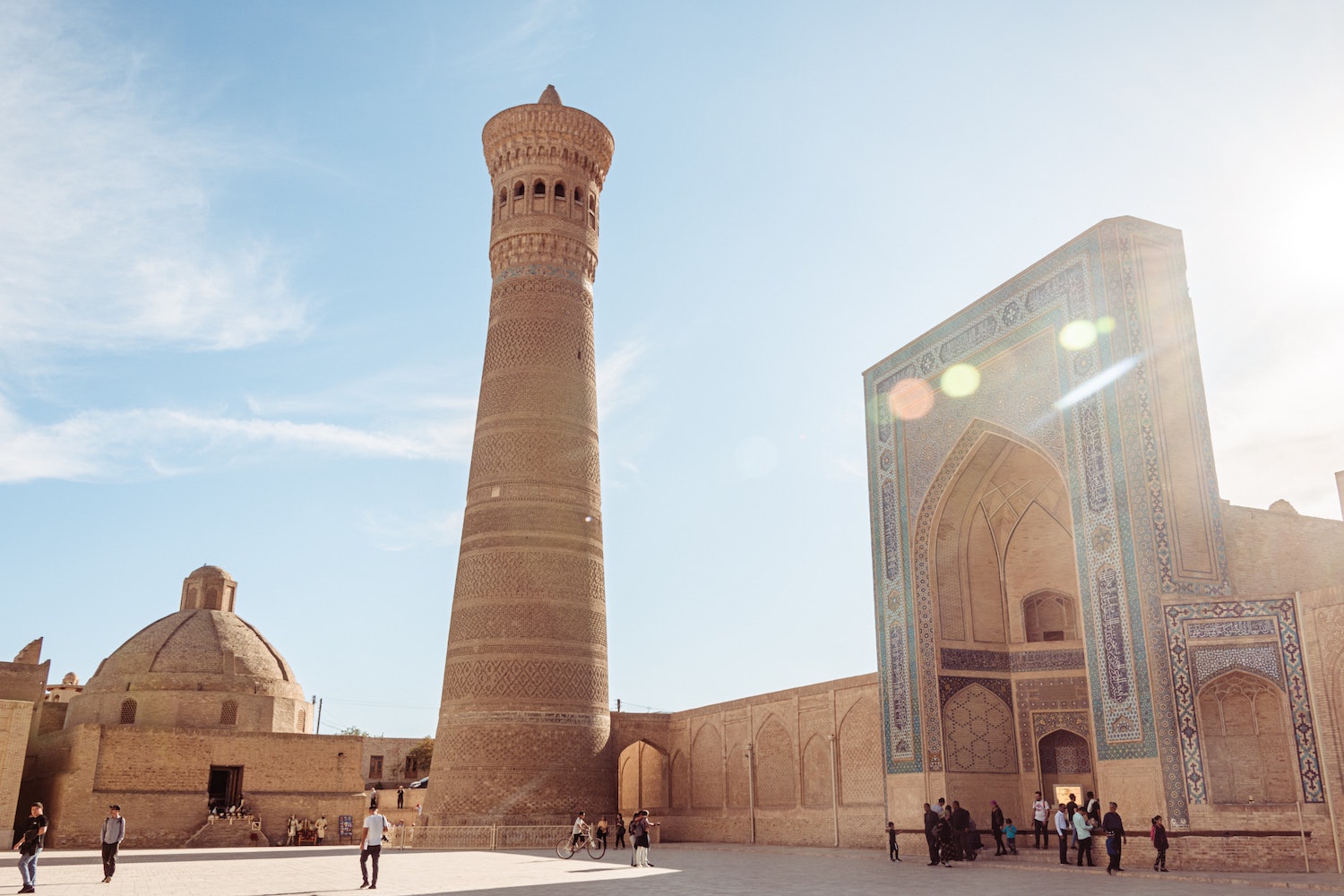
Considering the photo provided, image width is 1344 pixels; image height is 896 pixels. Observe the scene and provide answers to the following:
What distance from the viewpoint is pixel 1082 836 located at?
8.95 m

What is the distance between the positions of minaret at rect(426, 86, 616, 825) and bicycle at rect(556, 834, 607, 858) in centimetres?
169

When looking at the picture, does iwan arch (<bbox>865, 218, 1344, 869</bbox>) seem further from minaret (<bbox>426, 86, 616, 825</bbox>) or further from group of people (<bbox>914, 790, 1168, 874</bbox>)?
A: minaret (<bbox>426, 86, 616, 825</bbox>)

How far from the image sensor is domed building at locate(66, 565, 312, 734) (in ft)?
61.6

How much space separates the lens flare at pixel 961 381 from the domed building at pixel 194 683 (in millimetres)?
13190

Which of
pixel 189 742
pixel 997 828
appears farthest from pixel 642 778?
pixel 997 828

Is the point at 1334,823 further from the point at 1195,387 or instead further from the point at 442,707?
the point at 442,707

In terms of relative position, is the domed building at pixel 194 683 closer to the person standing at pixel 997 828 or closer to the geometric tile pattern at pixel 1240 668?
the person standing at pixel 997 828

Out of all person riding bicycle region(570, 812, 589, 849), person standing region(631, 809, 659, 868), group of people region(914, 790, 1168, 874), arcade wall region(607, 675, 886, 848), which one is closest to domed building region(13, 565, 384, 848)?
arcade wall region(607, 675, 886, 848)

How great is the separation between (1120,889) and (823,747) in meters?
7.00

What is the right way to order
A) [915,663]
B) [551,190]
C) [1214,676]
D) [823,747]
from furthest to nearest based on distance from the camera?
[551,190]
[823,747]
[915,663]
[1214,676]

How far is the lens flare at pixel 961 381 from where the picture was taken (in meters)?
11.3

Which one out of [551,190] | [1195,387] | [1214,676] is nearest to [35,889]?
[1214,676]

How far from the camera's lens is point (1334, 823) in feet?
24.8

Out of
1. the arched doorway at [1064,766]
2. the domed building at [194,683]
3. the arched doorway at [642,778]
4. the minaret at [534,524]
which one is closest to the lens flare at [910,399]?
the arched doorway at [1064,766]
